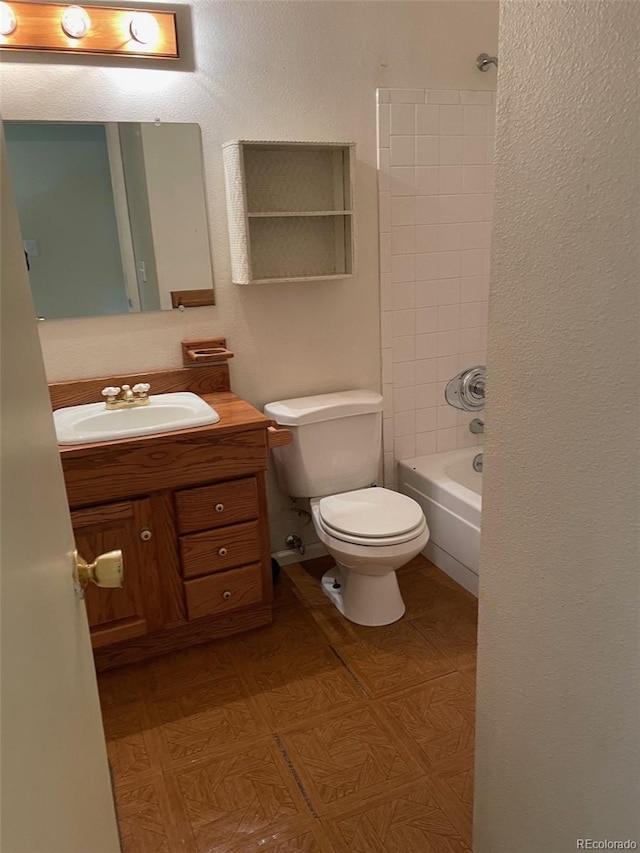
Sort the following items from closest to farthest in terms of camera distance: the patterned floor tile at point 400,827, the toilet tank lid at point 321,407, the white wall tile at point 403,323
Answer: the patterned floor tile at point 400,827, the toilet tank lid at point 321,407, the white wall tile at point 403,323

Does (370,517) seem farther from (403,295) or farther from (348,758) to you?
(403,295)

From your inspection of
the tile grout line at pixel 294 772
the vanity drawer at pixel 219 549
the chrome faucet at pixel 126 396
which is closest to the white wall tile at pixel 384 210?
the chrome faucet at pixel 126 396

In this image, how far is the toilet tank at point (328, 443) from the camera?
8.00ft

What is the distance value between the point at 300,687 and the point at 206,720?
308 mm

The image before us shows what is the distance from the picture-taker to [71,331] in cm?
226

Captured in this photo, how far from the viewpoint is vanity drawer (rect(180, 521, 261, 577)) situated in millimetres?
2152

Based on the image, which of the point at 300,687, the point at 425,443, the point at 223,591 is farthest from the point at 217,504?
the point at 425,443

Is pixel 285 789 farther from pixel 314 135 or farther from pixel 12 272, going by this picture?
pixel 314 135

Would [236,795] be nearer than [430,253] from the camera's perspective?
Yes

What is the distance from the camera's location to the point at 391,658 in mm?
2168

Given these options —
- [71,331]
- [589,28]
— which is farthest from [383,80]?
[589,28]

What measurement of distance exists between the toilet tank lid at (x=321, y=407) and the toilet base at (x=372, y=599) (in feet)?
1.92

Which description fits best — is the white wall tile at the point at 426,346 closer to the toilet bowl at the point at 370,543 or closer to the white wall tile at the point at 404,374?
the white wall tile at the point at 404,374

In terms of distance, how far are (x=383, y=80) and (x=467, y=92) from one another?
1.24 ft
